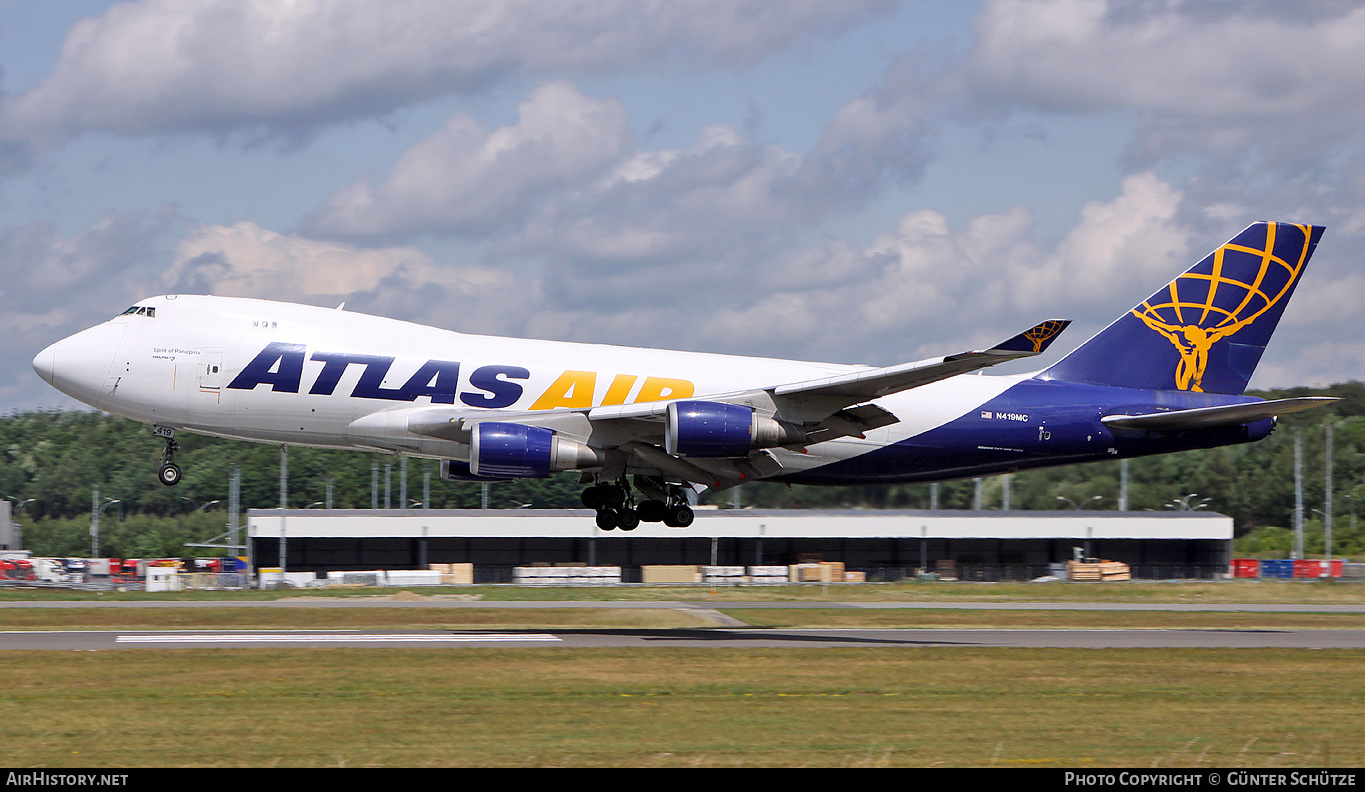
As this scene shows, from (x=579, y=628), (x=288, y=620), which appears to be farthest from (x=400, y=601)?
(x=579, y=628)

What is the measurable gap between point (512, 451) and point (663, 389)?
183 inches

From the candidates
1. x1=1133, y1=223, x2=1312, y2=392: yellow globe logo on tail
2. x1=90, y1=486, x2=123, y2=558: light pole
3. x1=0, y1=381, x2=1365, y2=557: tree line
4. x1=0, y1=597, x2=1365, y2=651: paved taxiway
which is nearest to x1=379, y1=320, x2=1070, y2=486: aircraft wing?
x1=0, y1=597, x2=1365, y2=651: paved taxiway

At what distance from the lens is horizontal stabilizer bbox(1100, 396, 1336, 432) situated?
111 feet

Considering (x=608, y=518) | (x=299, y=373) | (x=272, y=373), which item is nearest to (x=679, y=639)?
(x=608, y=518)

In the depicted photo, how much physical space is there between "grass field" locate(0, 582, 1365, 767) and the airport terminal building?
52.7 metres

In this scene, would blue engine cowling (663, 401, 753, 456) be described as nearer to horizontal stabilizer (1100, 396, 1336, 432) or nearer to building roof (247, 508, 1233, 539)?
horizontal stabilizer (1100, 396, 1336, 432)

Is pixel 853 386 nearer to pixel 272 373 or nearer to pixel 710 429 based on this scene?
pixel 710 429

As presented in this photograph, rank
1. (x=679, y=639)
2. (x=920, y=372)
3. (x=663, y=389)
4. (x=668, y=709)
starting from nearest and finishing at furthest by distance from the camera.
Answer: (x=668, y=709) < (x=920, y=372) < (x=663, y=389) < (x=679, y=639)

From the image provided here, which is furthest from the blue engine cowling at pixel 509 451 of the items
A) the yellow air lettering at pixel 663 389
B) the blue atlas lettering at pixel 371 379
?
the yellow air lettering at pixel 663 389

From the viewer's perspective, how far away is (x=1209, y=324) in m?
38.0

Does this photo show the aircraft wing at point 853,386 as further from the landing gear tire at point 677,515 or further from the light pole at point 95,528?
the light pole at point 95,528
